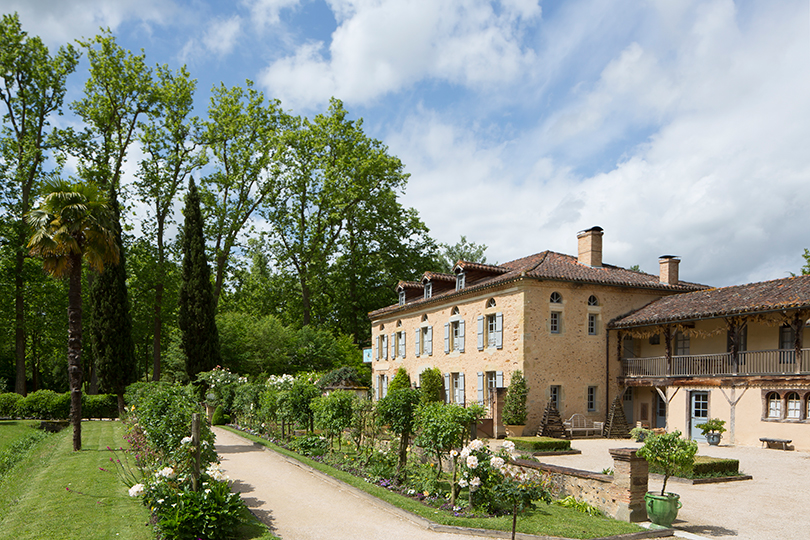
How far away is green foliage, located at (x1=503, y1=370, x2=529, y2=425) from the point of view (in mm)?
22344

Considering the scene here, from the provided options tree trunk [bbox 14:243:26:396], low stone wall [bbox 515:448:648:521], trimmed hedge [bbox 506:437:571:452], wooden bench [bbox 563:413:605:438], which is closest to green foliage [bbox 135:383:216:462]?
low stone wall [bbox 515:448:648:521]

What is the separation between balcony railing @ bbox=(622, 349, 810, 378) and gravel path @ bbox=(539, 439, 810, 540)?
295cm

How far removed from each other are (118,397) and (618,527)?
2489 centimetres

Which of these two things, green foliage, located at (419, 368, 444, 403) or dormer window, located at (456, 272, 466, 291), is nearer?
dormer window, located at (456, 272, 466, 291)

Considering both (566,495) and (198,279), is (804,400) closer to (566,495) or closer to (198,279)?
(566,495)

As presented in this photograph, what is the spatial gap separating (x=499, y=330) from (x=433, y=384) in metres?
5.44

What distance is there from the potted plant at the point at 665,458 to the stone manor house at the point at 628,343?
11.2 m

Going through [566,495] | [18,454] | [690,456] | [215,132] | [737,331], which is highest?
[215,132]

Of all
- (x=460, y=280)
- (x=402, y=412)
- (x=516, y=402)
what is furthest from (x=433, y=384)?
(x=402, y=412)

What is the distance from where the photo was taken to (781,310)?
18.7 m

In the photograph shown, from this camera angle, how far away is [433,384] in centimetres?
2853

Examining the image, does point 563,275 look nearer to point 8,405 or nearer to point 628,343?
point 628,343

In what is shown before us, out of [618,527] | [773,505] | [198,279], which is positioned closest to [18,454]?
[198,279]

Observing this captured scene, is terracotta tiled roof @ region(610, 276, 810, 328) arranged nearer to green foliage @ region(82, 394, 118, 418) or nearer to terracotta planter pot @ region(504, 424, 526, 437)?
terracotta planter pot @ region(504, 424, 526, 437)
